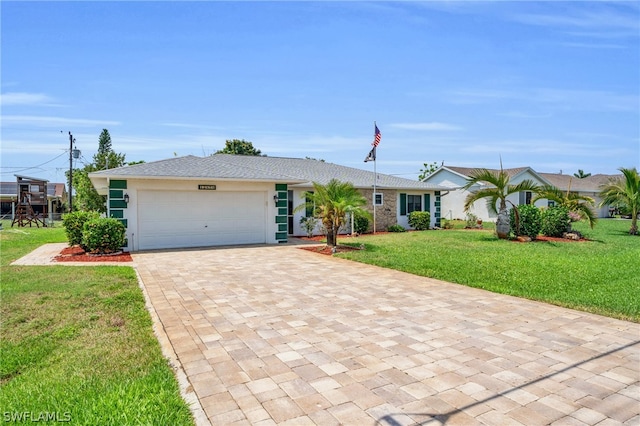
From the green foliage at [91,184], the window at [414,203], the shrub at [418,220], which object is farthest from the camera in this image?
the green foliage at [91,184]

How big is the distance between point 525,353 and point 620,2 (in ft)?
27.0

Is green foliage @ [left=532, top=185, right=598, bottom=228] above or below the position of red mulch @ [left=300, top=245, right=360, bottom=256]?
above

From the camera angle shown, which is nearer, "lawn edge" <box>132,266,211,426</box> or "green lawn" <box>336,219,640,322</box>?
"lawn edge" <box>132,266,211,426</box>

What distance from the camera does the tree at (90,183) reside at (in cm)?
2632

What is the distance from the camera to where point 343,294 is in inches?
282

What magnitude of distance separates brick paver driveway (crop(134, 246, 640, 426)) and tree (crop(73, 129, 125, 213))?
18.7m

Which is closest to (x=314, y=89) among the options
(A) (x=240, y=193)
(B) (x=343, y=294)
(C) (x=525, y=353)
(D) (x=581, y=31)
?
(A) (x=240, y=193)

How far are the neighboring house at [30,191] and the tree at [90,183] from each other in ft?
9.29

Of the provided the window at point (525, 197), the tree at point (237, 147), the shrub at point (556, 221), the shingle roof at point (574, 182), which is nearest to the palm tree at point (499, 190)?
the shrub at point (556, 221)

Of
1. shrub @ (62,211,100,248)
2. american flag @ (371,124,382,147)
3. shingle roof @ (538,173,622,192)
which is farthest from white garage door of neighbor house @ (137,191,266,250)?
shingle roof @ (538,173,622,192)

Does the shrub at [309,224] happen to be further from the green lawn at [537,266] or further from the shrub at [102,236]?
the shrub at [102,236]

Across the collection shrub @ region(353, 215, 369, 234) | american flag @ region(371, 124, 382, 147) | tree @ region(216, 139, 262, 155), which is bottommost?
shrub @ region(353, 215, 369, 234)

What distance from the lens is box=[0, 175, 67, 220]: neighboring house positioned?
2920cm

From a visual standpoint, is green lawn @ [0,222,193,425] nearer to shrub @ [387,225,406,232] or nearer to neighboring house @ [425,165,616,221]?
shrub @ [387,225,406,232]
